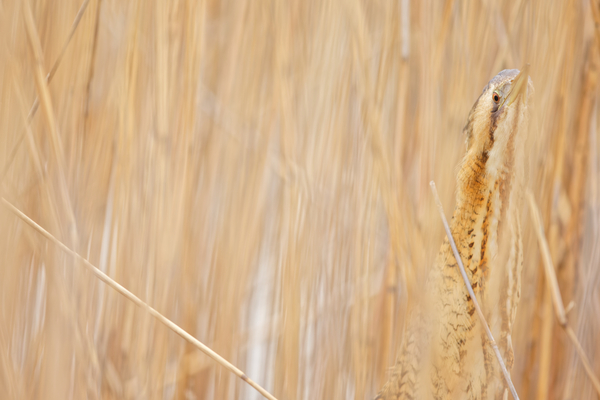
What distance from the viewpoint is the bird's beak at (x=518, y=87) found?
1.98 ft

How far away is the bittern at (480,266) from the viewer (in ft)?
2.12

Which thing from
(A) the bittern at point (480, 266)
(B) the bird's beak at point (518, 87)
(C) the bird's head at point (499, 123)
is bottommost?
(A) the bittern at point (480, 266)

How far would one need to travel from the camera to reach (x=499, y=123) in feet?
2.14

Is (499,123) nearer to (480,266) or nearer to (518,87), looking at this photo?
(518,87)

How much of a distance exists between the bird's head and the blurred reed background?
0.08 meters

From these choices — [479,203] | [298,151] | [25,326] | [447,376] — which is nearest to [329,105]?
[298,151]

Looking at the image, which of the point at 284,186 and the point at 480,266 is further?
the point at 284,186

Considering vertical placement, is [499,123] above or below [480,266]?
above

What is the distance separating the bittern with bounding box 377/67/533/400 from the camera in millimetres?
646

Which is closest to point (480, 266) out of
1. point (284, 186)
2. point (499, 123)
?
point (499, 123)

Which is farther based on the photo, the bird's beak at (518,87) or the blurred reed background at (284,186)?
the blurred reed background at (284,186)

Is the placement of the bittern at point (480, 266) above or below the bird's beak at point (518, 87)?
below

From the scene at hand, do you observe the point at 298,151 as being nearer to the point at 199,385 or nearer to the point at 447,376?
the point at 447,376

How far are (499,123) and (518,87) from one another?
0.17ft
